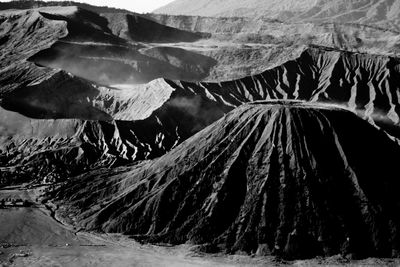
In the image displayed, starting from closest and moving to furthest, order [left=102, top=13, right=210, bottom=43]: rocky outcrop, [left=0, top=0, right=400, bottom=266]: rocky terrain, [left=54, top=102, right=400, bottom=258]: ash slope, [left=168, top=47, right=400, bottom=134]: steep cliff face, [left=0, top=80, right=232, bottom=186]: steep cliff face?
[left=54, top=102, right=400, bottom=258]: ash slope → [left=0, top=0, right=400, bottom=266]: rocky terrain → [left=0, top=80, right=232, bottom=186]: steep cliff face → [left=168, top=47, right=400, bottom=134]: steep cliff face → [left=102, top=13, right=210, bottom=43]: rocky outcrop

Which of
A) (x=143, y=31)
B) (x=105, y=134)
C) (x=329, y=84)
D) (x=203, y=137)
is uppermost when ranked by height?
(x=143, y=31)

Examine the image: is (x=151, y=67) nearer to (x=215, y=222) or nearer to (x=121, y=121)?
(x=121, y=121)

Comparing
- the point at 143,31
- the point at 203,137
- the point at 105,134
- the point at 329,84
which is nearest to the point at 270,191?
the point at 203,137

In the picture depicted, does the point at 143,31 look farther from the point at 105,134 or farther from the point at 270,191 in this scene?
the point at 270,191

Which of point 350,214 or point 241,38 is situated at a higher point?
point 241,38

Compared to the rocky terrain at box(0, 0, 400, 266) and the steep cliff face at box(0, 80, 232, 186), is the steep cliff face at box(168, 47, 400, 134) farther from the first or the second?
the steep cliff face at box(0, 80, 232, 186)

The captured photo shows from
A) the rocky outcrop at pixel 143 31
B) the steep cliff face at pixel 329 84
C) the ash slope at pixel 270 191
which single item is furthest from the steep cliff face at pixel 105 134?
the rocky outcrop at pixel 143 31

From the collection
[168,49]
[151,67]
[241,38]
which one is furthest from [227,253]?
[241,38]

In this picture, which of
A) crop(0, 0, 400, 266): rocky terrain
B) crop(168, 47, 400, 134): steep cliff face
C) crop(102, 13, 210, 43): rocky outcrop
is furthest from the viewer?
crop(102, 13, 210, 43): rocky outcrop

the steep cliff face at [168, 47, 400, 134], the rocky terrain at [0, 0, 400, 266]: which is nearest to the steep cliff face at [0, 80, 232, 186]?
the rocky terrain at [0, 0, 400, 266]
